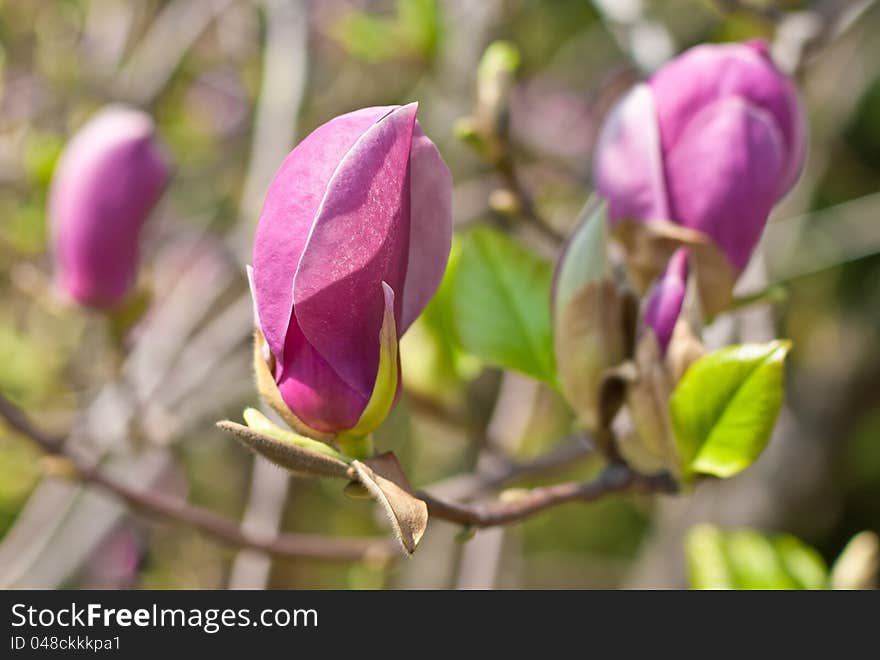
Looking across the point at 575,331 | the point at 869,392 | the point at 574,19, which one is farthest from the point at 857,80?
the point at 575,331

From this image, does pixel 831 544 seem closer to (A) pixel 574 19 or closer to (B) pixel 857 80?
(B) pixel 857 80

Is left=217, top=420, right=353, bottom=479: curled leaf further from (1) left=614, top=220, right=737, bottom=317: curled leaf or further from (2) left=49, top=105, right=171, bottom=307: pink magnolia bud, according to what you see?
(2) left=49, top=105, right=171, bottom=307: pink magnolia bud

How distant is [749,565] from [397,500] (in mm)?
488

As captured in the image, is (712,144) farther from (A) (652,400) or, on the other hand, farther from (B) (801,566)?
(B) (801,566)

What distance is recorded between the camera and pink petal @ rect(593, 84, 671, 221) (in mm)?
535

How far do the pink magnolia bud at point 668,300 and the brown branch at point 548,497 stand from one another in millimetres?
82

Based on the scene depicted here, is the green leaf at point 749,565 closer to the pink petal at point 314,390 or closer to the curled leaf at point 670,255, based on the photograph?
the curled leaf at point 670,255

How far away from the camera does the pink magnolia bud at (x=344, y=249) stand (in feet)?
1.27

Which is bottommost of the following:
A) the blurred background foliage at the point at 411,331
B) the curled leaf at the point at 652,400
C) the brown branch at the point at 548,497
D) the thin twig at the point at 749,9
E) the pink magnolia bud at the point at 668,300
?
the blurred background foliage at the point at 411,331

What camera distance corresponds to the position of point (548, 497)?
511mm

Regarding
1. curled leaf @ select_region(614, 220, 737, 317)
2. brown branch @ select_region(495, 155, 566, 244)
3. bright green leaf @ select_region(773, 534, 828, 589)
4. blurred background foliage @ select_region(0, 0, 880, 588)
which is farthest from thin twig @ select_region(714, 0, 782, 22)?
bright green leaf @ select_region(773, 534, 828, 589)

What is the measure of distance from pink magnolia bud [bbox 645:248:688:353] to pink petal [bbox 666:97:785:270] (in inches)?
1.1

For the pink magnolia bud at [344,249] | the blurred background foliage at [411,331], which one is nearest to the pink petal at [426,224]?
the pink magnolia bud at [344,249]
